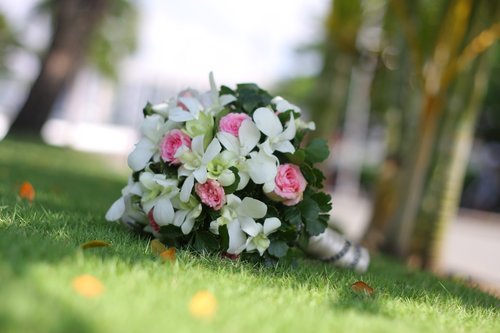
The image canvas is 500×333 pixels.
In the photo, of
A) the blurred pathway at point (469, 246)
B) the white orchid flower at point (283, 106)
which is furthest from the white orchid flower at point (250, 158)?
the blurred pathway at point (469, 246)

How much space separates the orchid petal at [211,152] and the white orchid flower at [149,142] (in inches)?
14.9

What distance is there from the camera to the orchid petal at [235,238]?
3406 millimetres

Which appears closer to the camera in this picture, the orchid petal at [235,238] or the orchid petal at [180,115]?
the orchid petal at [235,238]

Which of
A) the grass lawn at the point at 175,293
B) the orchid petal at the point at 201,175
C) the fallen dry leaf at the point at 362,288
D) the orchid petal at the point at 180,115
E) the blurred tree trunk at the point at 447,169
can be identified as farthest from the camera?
the blurred tree trunk at the point at 447,169

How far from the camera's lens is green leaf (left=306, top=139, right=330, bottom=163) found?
12.1 feet

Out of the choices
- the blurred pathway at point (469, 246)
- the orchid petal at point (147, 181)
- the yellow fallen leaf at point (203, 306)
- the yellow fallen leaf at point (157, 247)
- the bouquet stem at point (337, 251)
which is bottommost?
the blurred pathway at point (469, 246)

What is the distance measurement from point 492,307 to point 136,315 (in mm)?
2184

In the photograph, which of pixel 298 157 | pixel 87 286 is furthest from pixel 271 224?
pixel 87 286

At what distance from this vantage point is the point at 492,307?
3.54 m

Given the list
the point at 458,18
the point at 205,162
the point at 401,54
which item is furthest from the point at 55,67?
the point at 205,162

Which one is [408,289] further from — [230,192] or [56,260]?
[56,260]

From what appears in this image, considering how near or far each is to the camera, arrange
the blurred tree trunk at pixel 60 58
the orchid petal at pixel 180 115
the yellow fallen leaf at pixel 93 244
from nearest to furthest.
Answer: the yellow fallen leaf at pixel 93 244 < the orchid petal at pixel 180 115 < the blurred tree trunk at pixel 60 58

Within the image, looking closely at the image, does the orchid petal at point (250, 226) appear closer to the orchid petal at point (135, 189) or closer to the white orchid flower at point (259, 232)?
the white orchid flower at point (259, 232)

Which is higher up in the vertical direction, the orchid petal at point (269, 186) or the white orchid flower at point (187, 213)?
the orchid petal at point (269, 186)
